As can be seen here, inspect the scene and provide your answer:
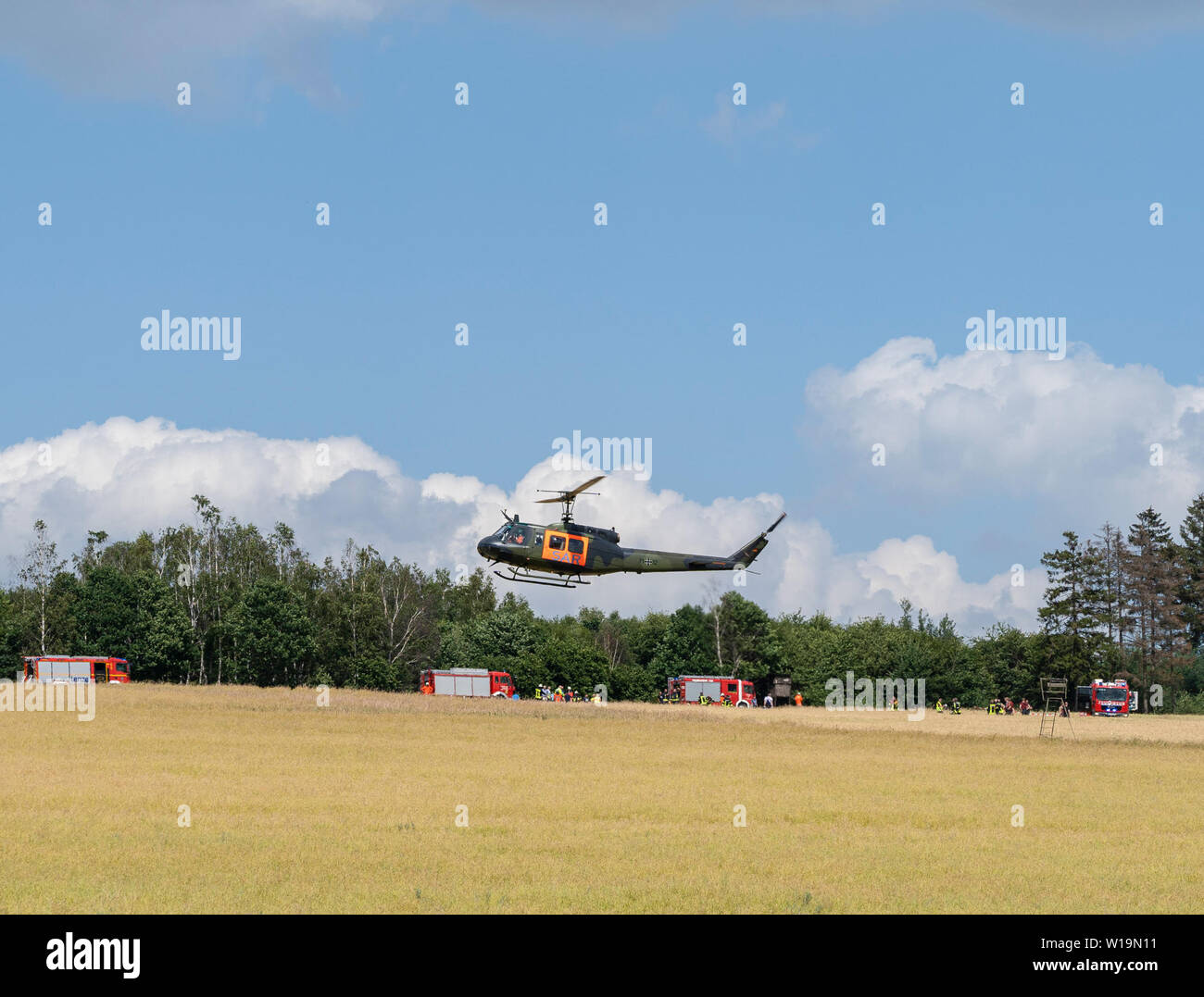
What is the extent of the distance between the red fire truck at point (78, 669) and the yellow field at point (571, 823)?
3943 cm

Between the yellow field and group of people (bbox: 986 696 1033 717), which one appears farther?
group of people (bbox: 986 696 1033 717)

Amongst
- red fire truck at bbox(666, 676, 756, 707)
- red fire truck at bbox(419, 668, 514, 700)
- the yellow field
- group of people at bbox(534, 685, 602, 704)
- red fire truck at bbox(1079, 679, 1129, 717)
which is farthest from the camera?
red fire truck at bbox(666, 676, 756, 707)

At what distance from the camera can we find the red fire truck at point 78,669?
339 ft

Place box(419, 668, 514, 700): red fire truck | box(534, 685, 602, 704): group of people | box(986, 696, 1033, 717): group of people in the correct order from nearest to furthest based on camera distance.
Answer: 1. box(534, 685, 602, 704): group of people
2. box(419, 668, 514, 700): red fire truck
3. box(986, 696, 1033, 717): group of people

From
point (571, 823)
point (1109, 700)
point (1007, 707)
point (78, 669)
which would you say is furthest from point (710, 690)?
point (571, 823)

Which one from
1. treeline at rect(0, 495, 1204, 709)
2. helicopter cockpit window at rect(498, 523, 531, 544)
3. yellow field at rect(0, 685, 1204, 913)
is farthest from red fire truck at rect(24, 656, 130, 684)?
helicopter cockpit window at rect(498, 523, 531, 544)

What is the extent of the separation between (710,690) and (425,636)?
1250 inches

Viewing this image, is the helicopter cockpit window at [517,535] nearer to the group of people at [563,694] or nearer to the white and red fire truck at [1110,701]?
the group of people at [563,694]

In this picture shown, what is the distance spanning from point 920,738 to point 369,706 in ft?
108

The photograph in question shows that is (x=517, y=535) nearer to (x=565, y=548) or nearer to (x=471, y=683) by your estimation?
(x=565, y=548)

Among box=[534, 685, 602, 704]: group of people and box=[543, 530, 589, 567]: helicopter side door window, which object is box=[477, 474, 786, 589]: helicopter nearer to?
box=[543, 530, 589, 567]: helicopter side door window

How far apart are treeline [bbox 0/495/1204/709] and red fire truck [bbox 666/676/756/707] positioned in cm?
253

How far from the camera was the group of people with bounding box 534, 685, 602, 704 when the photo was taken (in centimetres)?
10911
